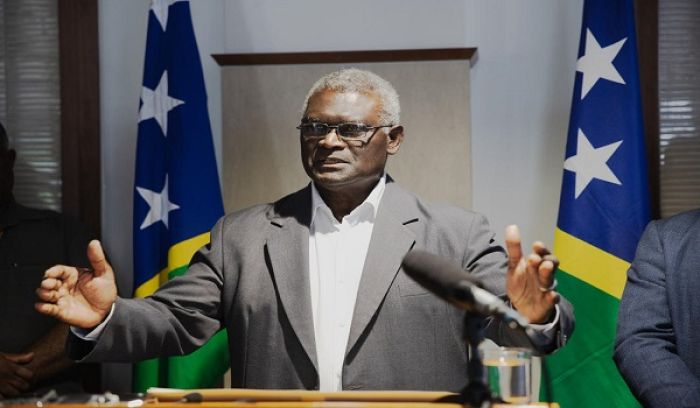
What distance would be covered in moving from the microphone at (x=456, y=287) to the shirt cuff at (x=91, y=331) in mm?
875

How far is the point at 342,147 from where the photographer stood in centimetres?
254

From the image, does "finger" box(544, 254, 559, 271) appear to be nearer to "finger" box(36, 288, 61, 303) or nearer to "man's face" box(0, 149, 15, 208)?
"finger" box(36, 288, 61, 303)

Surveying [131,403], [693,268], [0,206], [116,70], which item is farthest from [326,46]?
[131,403]

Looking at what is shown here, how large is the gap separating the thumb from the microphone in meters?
0.77

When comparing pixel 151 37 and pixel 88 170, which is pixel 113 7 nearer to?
pixel 151 37

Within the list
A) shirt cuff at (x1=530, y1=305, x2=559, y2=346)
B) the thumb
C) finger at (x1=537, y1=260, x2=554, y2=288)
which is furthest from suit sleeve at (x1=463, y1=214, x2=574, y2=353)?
the thumb

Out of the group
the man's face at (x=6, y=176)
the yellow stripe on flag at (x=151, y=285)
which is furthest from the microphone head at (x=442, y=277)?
the man's face at (x=6, y=176)

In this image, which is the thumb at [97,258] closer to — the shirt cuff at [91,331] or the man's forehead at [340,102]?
the shirt cuff at [91,331]

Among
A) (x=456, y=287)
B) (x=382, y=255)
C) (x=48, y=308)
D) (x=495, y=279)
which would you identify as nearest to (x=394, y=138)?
(x=382, y=255)

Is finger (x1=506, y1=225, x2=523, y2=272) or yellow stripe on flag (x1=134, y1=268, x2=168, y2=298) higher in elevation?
finger (x1=506, y1=225, x2=523, y2=272)

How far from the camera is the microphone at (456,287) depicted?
54.9 inches

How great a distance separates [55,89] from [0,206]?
27.5 inches

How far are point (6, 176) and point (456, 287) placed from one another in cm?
278

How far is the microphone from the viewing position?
139 centimetres
